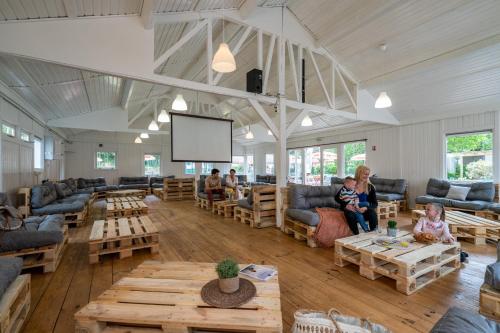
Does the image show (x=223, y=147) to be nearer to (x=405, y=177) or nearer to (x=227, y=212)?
(x=227, y=212)

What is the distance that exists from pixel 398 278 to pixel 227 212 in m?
3.97

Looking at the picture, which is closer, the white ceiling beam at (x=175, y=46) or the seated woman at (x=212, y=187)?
the white ceiling beam at (x=175, y=46)

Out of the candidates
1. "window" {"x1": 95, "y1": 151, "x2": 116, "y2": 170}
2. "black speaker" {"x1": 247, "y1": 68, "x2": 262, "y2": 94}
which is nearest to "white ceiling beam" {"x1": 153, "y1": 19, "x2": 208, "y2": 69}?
"black speaker" {"x1": 247, "y1": 68, "x2": 262, "y2": 94}

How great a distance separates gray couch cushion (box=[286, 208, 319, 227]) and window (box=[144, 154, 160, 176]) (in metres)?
10.2

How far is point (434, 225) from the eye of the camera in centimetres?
283

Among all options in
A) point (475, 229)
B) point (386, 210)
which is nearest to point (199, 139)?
point (386, 210)

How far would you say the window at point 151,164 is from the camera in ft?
Answer: 39.7

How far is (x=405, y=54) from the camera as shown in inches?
184

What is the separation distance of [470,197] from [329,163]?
4420 millimetres

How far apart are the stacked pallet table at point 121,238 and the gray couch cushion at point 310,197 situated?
7.58ft

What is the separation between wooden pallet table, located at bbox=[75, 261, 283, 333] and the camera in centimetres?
125

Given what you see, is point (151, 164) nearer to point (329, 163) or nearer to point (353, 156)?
point (329, 163)

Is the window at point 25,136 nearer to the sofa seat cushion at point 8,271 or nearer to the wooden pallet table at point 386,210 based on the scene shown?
the sofa seat cushion at point 8,271

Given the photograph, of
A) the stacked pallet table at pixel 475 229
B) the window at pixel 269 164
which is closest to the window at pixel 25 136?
the stacked pallet table at pixel 475 229
